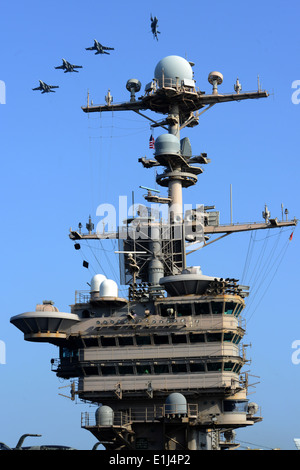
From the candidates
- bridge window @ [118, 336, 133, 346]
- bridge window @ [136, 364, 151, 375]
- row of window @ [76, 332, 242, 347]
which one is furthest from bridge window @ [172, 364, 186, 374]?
bridge window @ [118, 336, 133, 346]

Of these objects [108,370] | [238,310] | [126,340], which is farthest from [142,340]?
[238,310]

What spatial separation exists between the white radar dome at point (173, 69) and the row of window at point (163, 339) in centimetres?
2629

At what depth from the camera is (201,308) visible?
76.8m

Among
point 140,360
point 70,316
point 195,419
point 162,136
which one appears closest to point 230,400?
point 195,419

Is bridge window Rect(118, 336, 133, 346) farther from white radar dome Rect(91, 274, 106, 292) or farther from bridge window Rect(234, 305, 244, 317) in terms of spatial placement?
bridge window Rect(234, 305, 244, 317)

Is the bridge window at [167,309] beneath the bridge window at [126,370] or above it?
above

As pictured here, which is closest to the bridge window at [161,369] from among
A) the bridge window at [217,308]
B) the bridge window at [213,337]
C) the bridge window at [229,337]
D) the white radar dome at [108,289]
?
the bridge window at [213,337]

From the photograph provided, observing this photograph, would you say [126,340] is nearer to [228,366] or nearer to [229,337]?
[229,337]

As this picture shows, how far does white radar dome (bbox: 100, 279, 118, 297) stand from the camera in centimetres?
7875

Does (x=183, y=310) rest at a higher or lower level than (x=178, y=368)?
higher

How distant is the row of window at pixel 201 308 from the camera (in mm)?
76438

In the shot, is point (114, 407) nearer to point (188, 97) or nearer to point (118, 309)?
point (118, 309)

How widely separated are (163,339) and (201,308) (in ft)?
13.8

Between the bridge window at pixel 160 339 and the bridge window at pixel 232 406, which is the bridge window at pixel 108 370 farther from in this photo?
the bridge window at pixel 232 406
